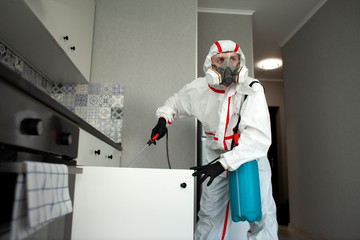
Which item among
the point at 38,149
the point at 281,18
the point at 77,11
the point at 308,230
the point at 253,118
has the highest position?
the point at 281,18

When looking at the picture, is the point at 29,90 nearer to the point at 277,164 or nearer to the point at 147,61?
the point at 147,61

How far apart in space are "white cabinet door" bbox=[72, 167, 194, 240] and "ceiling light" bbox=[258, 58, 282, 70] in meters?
3.81

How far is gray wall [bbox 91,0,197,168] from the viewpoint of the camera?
2268 mm

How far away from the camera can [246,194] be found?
1438 mm

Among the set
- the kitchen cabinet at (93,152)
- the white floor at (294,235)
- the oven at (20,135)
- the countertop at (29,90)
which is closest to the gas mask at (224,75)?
the kitchen cabinet at (93,152)

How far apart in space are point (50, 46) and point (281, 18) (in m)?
2.62

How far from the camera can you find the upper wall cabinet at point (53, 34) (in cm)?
133

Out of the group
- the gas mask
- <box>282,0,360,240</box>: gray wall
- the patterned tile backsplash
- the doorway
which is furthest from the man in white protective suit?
the doorway

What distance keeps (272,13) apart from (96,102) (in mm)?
2157

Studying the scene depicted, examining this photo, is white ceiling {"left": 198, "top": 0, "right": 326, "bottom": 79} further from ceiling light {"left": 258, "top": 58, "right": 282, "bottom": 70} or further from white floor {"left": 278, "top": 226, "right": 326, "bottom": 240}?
white floor {"left": 278, "top": 226, "right": 326, "bottom": 240}

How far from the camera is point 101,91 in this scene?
229cm

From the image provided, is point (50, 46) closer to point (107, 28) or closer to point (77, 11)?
point (77, 11)

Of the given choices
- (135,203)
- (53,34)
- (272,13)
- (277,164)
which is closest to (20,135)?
(135,203)

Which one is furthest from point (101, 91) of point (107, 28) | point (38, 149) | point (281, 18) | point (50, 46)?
point (281, 18)
